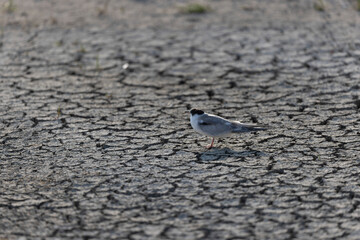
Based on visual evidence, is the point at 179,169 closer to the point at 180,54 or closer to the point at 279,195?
the point at 279,195

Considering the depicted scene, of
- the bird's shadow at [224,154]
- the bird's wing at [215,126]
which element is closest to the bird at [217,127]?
the bird's wing at [215,126]

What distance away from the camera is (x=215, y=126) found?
21.4 ft

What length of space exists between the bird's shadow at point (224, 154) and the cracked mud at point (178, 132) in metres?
0.03

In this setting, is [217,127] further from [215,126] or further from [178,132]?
[178,132]

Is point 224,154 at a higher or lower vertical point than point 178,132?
lower

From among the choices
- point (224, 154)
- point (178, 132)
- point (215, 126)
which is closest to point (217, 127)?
point (215, 126)

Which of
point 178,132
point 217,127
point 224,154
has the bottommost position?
point 224,154

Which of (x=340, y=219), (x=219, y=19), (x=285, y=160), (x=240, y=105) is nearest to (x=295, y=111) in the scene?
(x=240, y=105)

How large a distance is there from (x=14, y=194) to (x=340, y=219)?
277 centimetres

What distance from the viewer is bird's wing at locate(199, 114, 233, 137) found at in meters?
6.50

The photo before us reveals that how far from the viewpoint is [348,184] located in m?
5.72

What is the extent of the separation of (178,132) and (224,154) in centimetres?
82

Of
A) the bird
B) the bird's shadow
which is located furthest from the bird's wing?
the bird's shadow

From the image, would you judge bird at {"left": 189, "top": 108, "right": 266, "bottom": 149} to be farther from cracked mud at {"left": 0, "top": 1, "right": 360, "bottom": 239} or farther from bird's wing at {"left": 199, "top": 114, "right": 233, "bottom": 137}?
cracked mud at {"left": 0, "top": 1, "right": 360, "bottom": 239}
